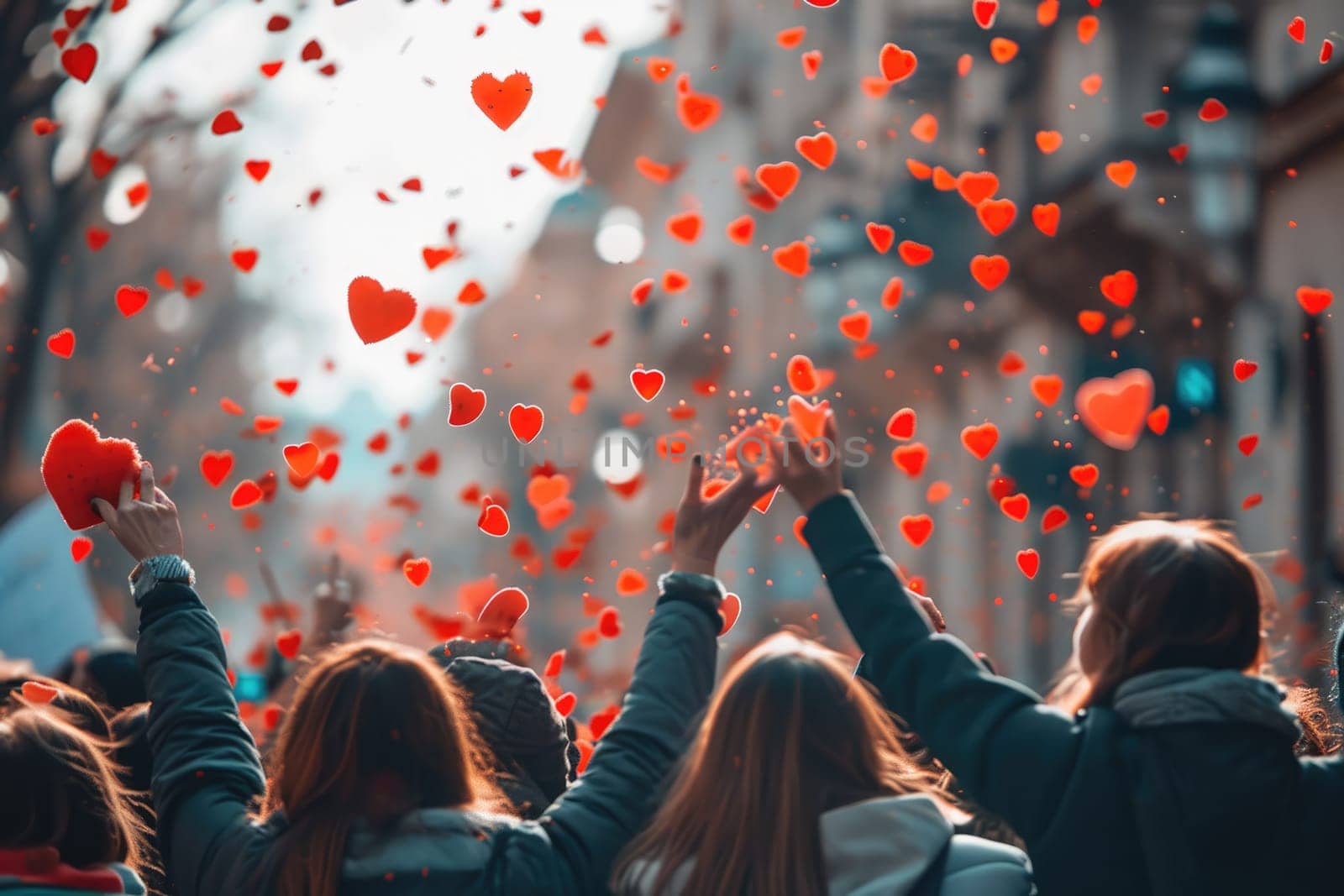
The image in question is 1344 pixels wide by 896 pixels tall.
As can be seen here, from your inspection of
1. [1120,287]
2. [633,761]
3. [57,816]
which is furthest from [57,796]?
[1120,287]

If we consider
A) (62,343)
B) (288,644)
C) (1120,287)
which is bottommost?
(288,644)

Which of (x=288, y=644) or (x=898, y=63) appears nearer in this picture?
(x=288, y=644)

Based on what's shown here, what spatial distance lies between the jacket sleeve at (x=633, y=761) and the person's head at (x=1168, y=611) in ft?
2.08

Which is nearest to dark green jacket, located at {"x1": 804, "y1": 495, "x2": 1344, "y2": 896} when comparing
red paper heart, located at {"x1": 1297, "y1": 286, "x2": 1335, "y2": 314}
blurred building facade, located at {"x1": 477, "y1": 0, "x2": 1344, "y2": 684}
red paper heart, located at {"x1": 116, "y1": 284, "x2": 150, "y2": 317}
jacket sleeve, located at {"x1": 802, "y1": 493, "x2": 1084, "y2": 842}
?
jacket sleeve, located at {"x1": 802, "y1": 493, "x2": 1084, "y2": 842}

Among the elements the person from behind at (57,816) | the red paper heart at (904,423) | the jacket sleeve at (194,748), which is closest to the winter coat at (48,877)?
the person from behind at (57,816)

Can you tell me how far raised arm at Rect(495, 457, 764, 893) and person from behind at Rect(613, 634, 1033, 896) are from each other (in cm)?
8

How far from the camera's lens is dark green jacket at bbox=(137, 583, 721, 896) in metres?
2.17

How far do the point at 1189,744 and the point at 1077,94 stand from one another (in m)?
13.7

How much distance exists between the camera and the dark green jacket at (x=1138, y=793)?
2064 millimetres

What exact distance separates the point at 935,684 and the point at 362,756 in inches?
35.2

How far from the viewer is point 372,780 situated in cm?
220

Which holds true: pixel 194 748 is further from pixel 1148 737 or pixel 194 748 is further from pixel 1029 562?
pixel 1029 562

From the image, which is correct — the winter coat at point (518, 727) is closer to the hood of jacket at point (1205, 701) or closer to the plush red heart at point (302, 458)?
the hood of jacket at point (1205, 701)

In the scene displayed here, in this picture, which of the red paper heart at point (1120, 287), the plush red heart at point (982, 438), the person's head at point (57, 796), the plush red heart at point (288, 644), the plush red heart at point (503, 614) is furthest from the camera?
the red paper heart at point (1120, 287)
